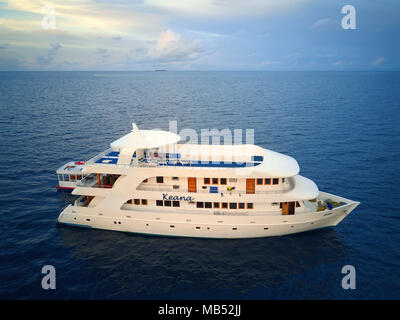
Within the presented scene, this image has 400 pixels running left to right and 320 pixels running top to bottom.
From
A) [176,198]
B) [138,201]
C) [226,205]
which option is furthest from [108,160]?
[226,205]

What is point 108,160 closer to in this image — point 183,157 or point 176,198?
point 183,157

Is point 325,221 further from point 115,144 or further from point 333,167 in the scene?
point 115,144

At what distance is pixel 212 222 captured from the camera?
77.7ft

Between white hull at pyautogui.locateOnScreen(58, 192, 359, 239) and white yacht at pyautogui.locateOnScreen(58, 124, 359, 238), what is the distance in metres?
0.08

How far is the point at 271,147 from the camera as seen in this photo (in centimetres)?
4738

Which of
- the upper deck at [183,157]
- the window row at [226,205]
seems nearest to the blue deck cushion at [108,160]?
the upper deck at [183,157]

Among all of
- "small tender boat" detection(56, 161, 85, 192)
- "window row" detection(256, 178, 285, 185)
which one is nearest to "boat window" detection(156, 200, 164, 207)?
"window row" detection(256, 178, 285, 185)

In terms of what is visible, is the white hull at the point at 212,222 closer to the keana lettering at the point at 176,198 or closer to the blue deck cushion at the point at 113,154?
the keana lettering at the point at 176,198

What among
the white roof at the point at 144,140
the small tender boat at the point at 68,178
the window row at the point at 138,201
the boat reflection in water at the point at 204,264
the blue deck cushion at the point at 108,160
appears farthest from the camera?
the small tender boat at the point at 68,178

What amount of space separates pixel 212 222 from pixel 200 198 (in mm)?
2251

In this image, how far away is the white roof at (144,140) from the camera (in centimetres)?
2508

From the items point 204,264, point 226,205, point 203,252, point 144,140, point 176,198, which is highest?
point 144,140

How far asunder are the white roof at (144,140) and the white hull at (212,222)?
585 cm
